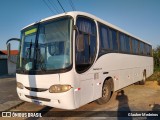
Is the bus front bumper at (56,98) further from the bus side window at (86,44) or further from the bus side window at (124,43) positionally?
the bus side window at (124,43)

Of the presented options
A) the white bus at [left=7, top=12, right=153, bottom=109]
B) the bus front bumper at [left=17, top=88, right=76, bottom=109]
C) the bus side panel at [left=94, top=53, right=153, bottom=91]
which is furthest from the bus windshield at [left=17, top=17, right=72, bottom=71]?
the bus side panel at [left=94, top=53, right=153, bottom=91]

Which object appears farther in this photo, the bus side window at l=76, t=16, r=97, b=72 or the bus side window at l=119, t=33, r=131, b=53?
the bus side window at l=119, t=33, r=131, b=53

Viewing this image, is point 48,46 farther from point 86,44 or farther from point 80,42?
point 86,44

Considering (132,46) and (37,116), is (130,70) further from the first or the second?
(37,116)

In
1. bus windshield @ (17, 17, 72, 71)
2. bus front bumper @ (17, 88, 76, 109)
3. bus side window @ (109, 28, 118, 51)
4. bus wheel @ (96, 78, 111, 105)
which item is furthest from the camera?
bus side window @ (109, 28, 118, 51)

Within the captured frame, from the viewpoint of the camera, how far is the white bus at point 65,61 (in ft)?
17.5

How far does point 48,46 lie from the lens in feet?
18.8

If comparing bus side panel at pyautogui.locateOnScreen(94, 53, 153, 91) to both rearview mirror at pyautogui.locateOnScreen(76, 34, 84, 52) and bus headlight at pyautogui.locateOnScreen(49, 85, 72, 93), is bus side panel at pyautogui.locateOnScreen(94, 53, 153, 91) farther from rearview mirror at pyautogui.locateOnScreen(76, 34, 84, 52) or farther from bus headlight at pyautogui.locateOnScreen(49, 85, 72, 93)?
bus headlight at pyautogui.locateOnScreen(49, 85, 72, 93)

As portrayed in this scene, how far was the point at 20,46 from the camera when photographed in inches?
265

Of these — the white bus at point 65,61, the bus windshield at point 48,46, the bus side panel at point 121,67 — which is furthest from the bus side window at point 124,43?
the bus windshield at point 48,46

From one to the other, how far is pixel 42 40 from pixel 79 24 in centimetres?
127

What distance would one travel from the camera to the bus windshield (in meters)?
5.40

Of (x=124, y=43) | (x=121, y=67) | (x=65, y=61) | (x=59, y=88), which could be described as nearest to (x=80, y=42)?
(x=65, y=61)

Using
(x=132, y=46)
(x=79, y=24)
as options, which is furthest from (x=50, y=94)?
(x=132, y=46)
